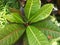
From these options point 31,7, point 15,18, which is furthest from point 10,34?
point 31,7

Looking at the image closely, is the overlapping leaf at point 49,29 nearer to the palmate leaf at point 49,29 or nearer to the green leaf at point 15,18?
the palmate leaf at point 49,29

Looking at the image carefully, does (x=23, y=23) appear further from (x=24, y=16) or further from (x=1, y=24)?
(x=1, y=24)

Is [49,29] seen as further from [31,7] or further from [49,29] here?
[31,7]

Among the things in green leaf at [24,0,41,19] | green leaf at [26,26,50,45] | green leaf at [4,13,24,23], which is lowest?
green leaf at [26,26,50,45]

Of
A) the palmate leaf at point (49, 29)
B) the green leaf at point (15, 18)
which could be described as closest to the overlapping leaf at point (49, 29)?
the palmate leaf at point (49, 29)

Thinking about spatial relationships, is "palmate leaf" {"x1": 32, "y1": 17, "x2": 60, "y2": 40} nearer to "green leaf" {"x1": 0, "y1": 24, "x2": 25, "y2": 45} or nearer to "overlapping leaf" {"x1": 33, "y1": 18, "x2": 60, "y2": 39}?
"overlapping leaf" {"x1": 33, "y1": 18, "x2": 60, "y2": 39}

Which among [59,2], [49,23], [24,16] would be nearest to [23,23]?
[24,16]

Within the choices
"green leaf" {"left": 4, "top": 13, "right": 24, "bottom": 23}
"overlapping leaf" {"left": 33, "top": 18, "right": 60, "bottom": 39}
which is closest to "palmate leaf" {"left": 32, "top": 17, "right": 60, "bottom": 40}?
"overlapping leaf" {"left": 33, "top": 18, "right": 60, "bottom": 39}
